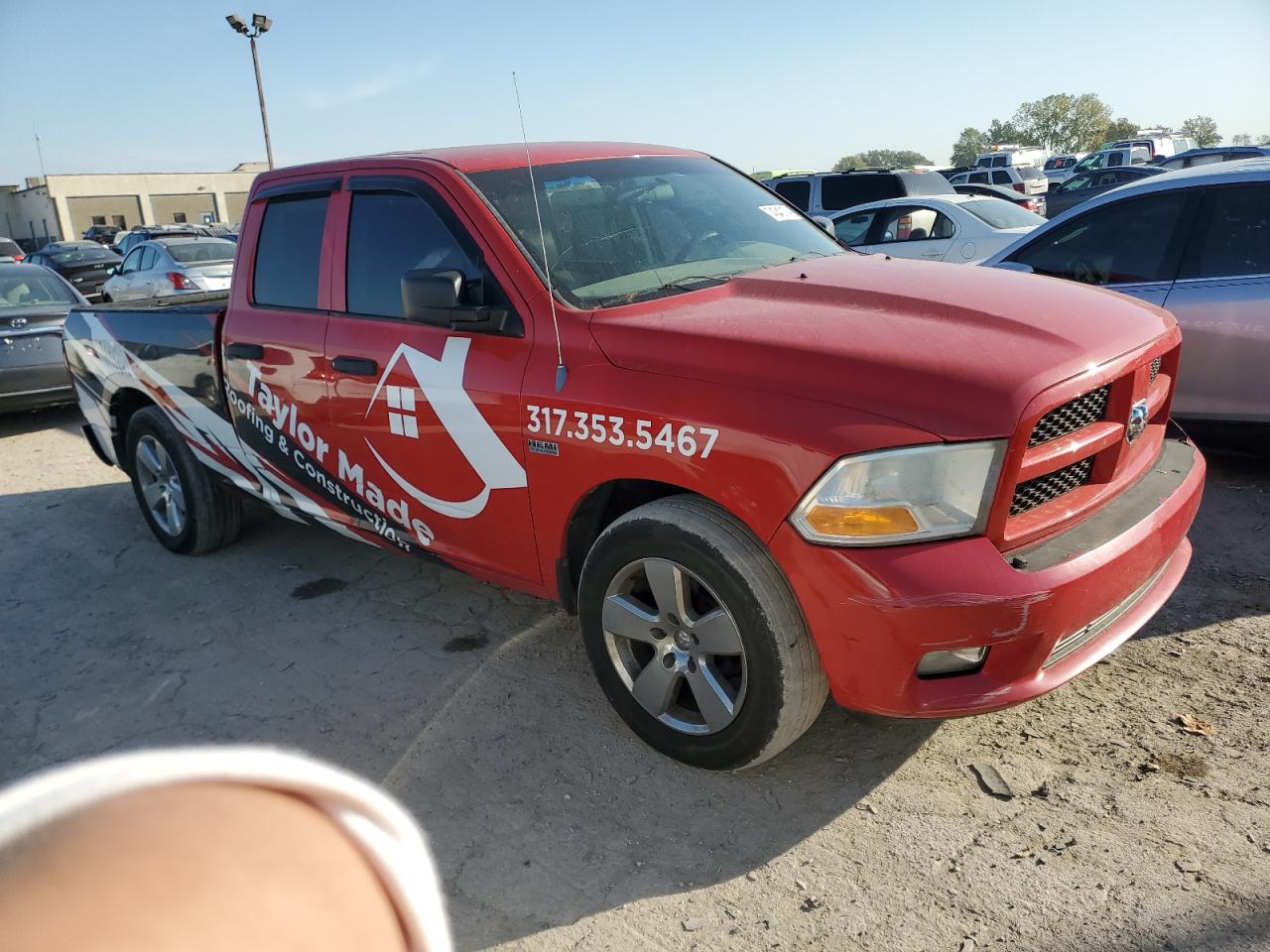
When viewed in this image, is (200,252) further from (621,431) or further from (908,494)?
(908,494)

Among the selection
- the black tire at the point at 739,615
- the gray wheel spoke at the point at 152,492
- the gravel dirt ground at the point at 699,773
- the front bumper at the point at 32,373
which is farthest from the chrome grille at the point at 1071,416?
the front bumper at the point at 32,373

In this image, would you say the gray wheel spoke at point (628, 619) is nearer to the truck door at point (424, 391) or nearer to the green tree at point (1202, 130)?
the truck door at point (424, 391)

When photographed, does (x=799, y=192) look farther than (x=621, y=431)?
Yes

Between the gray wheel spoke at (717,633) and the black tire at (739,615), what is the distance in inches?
1.4

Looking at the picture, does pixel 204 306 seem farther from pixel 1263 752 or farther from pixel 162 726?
pixel 1263 752

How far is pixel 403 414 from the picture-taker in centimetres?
348

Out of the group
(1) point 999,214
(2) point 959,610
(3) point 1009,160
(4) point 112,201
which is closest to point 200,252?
(1) point 999,214

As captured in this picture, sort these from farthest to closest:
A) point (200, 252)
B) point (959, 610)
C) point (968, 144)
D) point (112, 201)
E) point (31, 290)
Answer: point (968, 144) → point (112, 201) → point (200, 252) → point (31, 290) → point (959, 610)

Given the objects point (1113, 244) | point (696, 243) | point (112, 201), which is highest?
point (112, 201)

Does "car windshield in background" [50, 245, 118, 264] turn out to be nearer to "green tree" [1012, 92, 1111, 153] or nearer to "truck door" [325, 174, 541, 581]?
"truck door" [325, 174, 541, 581]

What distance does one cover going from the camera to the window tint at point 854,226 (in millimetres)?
10914

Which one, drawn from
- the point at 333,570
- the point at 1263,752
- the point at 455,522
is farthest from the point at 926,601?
the point at 333,570

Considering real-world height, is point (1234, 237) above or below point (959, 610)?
above

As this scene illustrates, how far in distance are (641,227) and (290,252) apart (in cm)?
169
